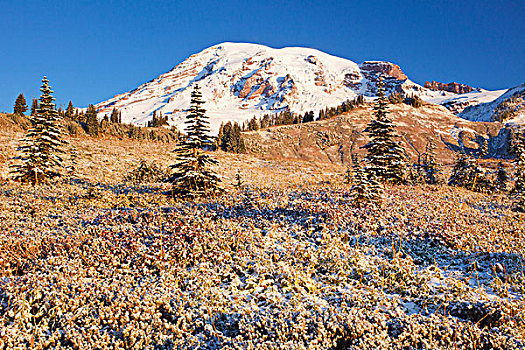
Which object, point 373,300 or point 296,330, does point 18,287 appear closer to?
point 296,330

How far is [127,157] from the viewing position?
140 ft

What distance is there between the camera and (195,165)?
18.6 meters

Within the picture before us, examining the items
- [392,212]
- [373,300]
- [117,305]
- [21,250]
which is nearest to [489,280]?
[373,300]

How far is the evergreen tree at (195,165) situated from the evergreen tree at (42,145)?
1227 cm

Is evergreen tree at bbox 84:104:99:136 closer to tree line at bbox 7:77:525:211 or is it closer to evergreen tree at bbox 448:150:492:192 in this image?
tree line at bbox 7:77:525:211

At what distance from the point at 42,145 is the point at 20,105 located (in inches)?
3221

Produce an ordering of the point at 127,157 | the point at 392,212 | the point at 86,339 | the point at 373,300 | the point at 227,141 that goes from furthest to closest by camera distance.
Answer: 1. the point at 227,141
2. the point at 127,157
3. the point at 392,212
4. the point at 373,300
5. the point at 86,339

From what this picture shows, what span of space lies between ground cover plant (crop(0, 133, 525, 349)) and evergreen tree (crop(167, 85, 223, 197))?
4.71 m

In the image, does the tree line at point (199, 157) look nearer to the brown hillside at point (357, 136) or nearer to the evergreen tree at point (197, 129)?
the evergreen tree at point (197, 129)

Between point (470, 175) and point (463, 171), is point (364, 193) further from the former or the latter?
point (463, 171)

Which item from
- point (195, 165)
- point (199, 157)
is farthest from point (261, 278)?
point (199, 157)

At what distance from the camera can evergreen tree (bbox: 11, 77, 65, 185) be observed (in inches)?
895

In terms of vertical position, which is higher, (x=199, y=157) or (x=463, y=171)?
(x=199, y=157)

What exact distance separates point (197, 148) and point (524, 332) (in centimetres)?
1694
